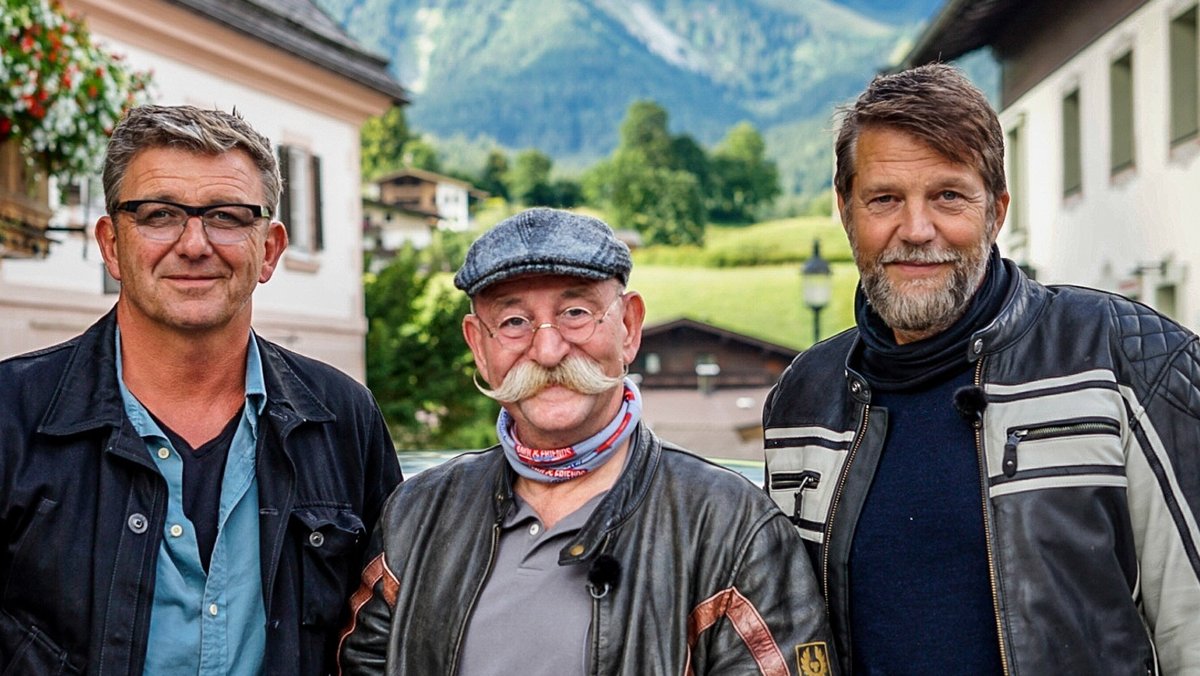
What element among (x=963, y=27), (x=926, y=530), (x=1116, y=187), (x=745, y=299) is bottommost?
(x=926, y=530)

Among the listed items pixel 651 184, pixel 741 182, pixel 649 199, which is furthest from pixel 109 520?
pixel 741 182

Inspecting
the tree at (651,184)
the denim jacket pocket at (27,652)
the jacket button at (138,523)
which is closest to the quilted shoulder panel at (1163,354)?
the jacket button at (138,523)

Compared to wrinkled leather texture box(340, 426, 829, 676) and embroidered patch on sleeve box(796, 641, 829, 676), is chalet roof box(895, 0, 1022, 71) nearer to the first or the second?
wrinkled leather texture box(340, 426, 829, 676)

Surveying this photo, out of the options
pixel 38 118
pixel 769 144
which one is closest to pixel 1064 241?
pixel 38 118

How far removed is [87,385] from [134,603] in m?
0.48

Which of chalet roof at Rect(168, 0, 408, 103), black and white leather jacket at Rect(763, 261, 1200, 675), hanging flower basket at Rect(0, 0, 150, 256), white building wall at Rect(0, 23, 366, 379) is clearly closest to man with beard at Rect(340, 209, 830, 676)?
black and white leather jacket at Rect(763, 261, 1200, 675)

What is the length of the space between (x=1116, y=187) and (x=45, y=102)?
12492 millimetres

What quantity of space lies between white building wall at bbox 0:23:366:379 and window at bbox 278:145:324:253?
170 mm

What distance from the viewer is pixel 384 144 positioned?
11831cm

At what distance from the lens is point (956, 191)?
3004mm

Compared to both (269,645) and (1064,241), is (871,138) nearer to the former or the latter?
(269,645)

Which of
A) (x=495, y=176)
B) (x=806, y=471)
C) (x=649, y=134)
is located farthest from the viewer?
(x=649, y=134)

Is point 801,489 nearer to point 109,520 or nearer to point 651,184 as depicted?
point 109,520

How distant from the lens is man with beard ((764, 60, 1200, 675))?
9.05ft
